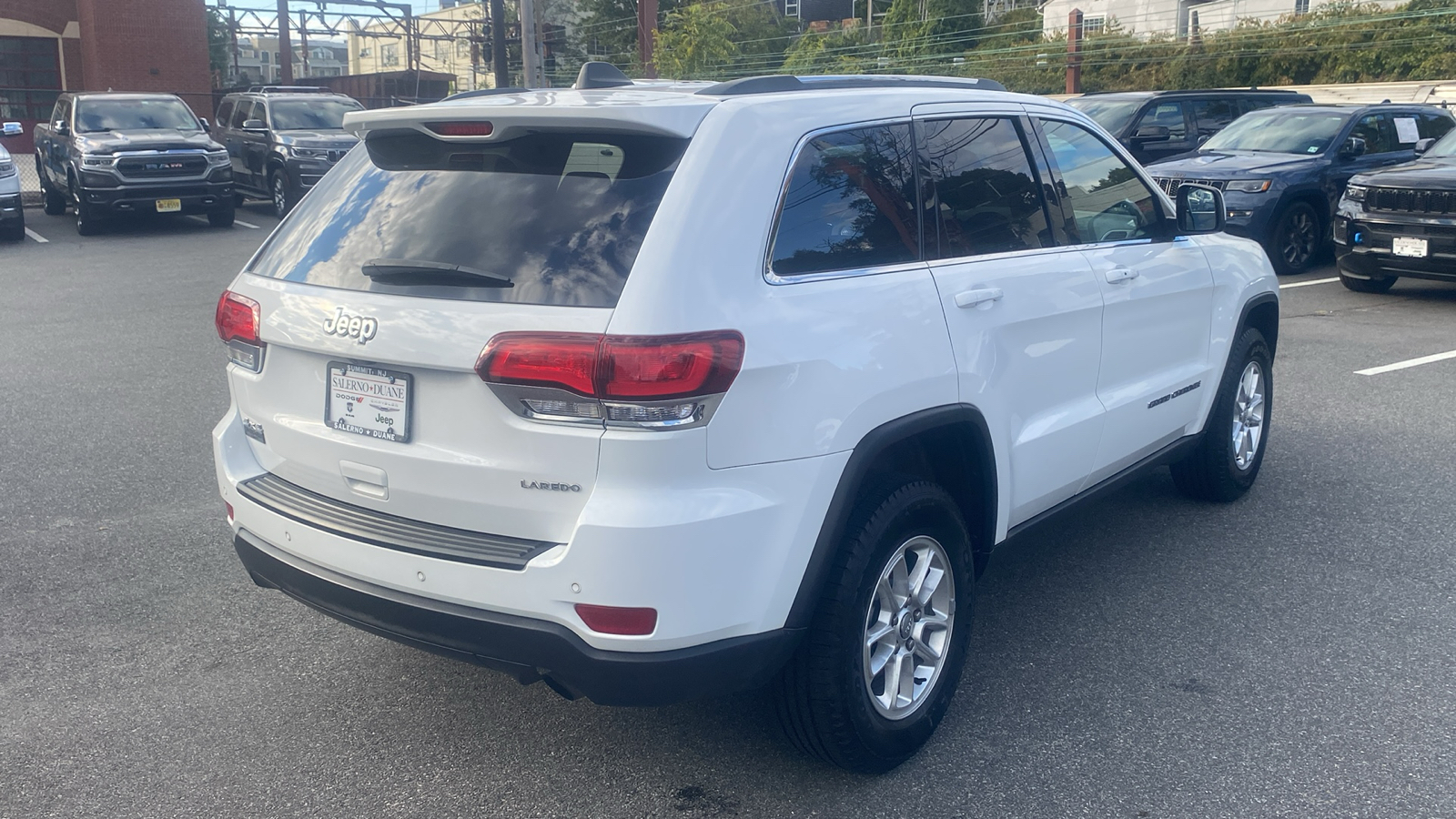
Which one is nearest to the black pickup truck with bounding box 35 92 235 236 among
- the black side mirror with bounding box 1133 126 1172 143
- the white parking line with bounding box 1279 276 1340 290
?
the black side mirror with bounding box 1133 126 1172 143

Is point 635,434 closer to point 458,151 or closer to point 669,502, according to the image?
point 669,502

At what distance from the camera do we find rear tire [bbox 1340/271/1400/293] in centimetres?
1165

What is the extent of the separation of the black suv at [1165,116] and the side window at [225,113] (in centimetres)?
1413

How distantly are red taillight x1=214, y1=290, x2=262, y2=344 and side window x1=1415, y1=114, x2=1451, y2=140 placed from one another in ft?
46.9

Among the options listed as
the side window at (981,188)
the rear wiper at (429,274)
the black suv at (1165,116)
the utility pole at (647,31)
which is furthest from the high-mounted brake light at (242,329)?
the utility pole at (647,31)

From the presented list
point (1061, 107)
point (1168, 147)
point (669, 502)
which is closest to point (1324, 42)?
point (1168, 147)

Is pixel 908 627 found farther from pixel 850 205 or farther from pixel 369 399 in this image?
pixel 369 399

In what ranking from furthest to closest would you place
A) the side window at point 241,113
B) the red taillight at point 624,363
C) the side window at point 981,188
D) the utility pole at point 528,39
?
the utility pole at point 528,39, the side window at point 241,113, the side window at point 981,188, the red taillight at point 624,363

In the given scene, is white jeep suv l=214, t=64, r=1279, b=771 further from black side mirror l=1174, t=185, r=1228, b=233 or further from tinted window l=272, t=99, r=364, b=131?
tinted window l=272, t=99, r=364, b=131

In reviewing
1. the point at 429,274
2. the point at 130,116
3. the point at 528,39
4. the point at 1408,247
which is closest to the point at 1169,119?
the point at 1408,247

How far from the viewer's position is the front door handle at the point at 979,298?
3.48m

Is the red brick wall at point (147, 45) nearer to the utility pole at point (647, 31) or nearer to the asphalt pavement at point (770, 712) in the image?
the utility pole at point (647, 31)

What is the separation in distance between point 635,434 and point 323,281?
3.66 ft

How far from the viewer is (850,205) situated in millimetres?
3301
